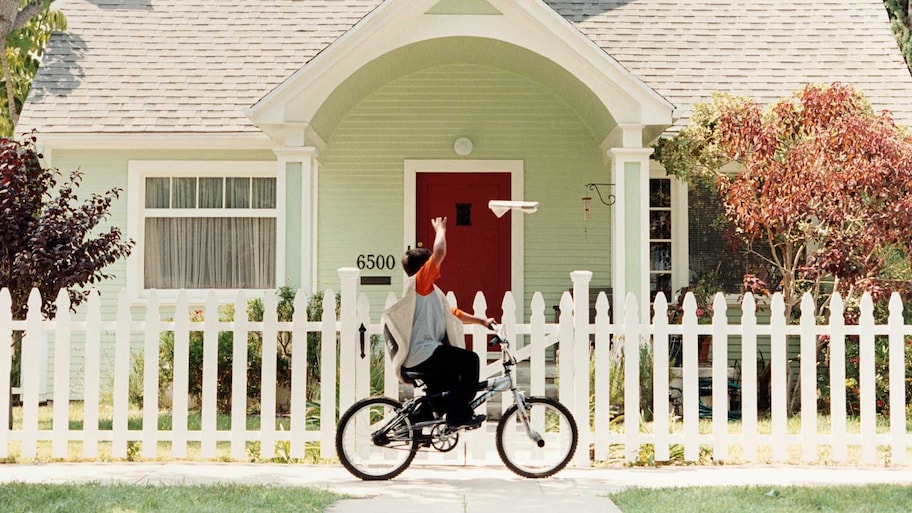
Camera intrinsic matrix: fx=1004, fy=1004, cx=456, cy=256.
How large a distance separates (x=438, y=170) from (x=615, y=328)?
5496 millimetres

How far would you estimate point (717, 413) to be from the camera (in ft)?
24.2

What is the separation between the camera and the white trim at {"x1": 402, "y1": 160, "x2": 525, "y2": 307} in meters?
12.4

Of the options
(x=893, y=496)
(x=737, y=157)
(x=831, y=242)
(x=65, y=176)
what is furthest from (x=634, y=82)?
(x=65, y=176)

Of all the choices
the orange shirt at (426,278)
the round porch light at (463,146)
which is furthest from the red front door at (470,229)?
the orange shirt at (426,278)

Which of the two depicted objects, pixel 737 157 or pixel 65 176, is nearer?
pixel 737 157

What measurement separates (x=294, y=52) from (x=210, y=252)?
9.65ft

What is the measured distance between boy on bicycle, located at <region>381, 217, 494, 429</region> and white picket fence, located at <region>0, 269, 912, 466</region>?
68 cm

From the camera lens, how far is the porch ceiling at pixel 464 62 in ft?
34.1

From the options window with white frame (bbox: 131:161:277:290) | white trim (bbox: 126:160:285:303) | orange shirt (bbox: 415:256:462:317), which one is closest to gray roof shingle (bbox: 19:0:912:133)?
white trim (bbox: 126:160:285:303)

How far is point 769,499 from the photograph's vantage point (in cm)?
604

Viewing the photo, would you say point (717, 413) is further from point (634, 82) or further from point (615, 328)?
point (634, 82)

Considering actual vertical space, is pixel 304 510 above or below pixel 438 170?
below

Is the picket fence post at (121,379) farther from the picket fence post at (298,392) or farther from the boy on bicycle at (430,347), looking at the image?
the boy on bicycle at (430,347)

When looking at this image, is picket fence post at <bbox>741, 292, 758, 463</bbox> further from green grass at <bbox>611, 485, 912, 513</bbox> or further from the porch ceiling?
the porch ceiling
